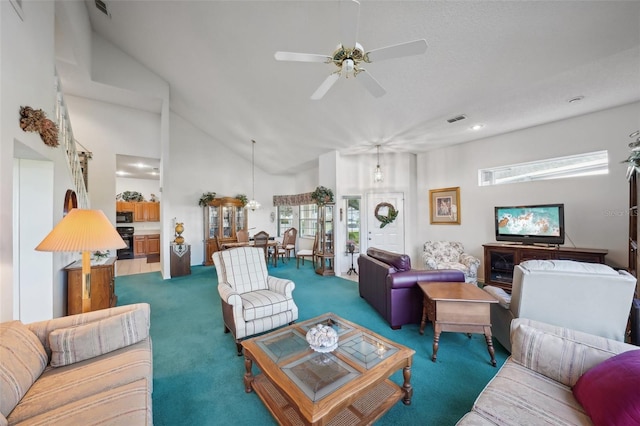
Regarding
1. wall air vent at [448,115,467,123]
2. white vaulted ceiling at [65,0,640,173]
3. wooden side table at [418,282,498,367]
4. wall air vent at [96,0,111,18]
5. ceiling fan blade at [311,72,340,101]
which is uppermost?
wall air vent at [96,0,111,18]

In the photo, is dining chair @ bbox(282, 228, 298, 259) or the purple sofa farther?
dining chair @ bbox(282, 228, 298, 259)

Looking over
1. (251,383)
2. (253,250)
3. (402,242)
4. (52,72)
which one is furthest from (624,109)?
(52,72)

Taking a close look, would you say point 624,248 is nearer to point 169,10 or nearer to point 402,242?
point 402,242

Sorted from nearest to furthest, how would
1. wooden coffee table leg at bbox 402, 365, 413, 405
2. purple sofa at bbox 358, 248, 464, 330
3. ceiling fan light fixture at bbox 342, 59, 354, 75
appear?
1. wooden coffee table leg at bbox 402, 365, 413, 405
2. ceiling fan light fixture at bbox 342, 59, 354, 75
3. purple sofa at bbox 358, 248, 464, 330

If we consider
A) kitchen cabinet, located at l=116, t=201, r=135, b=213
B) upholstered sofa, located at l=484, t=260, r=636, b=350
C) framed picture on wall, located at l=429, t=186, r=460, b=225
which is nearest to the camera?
upholstered sofa, located at l=484, t=260, r=636, b=350

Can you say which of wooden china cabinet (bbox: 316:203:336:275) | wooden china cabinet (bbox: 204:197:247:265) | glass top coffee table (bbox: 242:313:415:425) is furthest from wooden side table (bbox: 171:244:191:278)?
glass top coffee table (bbox: 242:313:415:425)

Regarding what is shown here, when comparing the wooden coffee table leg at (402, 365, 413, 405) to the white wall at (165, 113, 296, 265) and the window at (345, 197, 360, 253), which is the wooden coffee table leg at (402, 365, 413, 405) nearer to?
the window at (345, 197, 360, 253)

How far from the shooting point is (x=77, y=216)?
1.69 meters

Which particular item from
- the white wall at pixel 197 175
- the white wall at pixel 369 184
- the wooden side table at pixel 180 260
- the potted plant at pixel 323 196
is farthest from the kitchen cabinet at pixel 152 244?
the white wall at pixel 369 184

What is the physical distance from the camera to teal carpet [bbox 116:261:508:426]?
1.68 metres

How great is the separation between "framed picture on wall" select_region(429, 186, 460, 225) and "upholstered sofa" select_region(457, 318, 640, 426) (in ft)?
12.8

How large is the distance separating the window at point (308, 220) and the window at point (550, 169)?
438cm

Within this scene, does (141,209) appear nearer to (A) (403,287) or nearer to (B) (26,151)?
(B) (26,151)

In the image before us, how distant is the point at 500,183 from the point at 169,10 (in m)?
6.11
